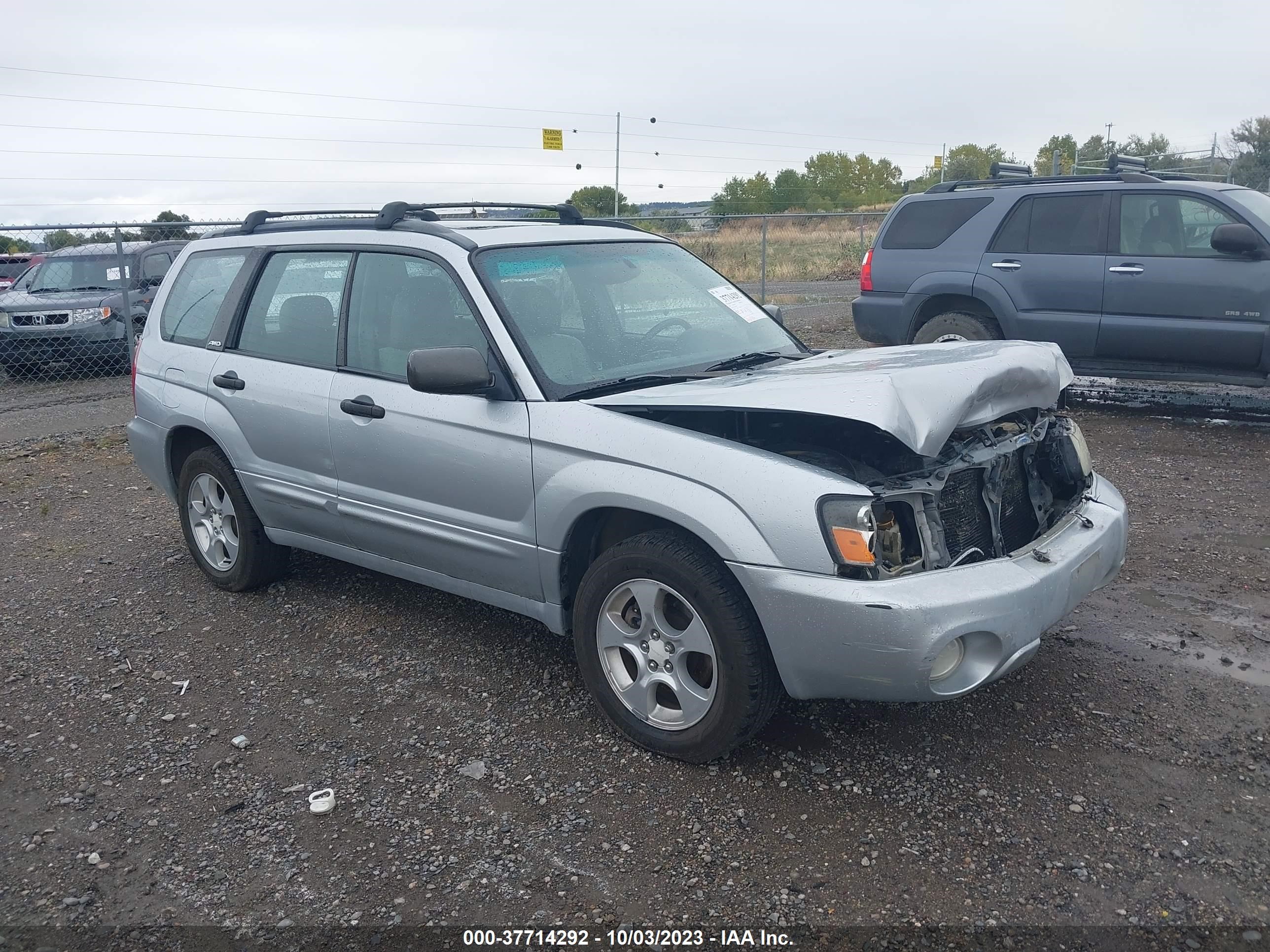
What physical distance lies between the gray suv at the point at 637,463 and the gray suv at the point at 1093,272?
4.59 m

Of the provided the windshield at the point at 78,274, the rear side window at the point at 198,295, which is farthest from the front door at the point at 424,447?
the windshield at the point at 78,274

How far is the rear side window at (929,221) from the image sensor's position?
927 centimetres

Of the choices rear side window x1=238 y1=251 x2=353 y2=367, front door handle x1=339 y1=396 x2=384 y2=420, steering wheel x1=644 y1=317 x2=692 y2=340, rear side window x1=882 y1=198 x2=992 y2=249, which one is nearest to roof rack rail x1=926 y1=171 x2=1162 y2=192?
rear side window x1=882 y1=198 x2=992 y2=249

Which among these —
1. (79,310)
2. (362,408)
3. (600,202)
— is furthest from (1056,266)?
(600,202)

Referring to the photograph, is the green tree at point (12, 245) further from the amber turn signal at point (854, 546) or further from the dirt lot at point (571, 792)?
the amber turn signal at point (854, 546)

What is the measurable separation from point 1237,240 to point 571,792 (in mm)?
7002

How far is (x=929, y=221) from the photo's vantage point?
9.45 m

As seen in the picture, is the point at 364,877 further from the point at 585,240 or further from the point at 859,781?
the point at 585,240

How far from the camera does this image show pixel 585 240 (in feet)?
15.1

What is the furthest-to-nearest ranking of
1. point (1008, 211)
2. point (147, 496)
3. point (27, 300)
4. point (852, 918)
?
point (27, 300) < point (1008, 211) < point (147, 496) < point (852, 918)

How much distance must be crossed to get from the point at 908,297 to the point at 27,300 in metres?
10.5

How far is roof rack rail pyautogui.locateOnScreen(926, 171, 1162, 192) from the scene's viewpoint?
28.5 ft

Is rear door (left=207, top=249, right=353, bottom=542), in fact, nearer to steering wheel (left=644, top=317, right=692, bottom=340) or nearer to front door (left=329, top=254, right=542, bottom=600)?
front door (left=329, top=254, right=542, bottom=600)

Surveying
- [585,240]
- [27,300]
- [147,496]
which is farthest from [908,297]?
[27,300]
